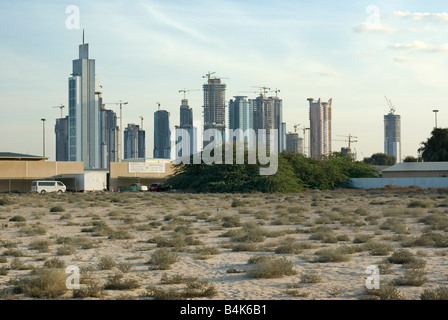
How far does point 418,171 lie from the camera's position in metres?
81.0

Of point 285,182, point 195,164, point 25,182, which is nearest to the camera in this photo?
point 285,182

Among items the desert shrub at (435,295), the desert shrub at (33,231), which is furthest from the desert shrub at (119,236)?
the desert shrub at (435,295)

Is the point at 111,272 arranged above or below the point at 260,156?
below

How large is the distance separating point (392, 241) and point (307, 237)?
3.12 m

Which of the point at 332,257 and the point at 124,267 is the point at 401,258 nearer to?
the point at 332,257

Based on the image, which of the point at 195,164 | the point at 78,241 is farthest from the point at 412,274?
the point at 195,164

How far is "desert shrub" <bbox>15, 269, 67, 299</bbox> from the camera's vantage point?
1204cm

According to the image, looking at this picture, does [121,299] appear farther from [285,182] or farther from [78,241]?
[285,182]

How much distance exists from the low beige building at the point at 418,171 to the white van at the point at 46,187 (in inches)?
1607

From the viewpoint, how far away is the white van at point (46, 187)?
73312mm

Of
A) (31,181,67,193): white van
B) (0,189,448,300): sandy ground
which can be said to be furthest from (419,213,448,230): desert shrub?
(31,181,67,193): white van

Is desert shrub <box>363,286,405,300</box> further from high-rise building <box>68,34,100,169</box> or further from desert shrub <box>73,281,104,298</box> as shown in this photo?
high-rise building <box>68,34,100,169</box>
